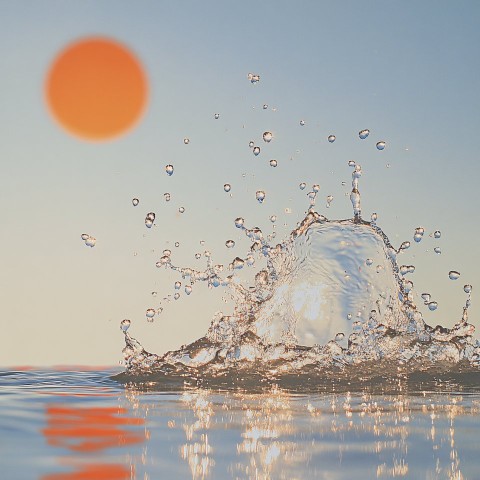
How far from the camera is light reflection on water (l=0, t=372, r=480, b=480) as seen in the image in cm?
211

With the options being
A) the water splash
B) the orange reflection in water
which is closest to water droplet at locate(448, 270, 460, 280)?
the water splash

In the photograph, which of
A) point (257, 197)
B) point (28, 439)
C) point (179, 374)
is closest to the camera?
point (28, 439)

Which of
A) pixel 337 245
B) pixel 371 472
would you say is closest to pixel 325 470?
pixel 371 472

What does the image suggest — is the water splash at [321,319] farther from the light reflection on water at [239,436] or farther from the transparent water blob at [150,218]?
the light reflection on water at [239,436]

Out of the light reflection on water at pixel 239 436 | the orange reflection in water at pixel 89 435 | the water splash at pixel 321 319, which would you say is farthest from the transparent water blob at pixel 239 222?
the orange reflection in water at pixel 89 435

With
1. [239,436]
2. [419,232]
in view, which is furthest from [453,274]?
[239,436]

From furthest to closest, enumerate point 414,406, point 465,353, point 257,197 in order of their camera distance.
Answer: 1. point 257,197
2. point 465,353
3. point 414,406

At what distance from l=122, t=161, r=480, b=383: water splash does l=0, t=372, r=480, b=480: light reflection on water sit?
2.22m

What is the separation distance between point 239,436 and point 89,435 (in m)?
0.53

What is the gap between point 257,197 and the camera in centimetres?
799

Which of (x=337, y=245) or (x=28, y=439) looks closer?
(x=28, y=439)

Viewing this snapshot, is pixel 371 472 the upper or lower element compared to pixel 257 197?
lower

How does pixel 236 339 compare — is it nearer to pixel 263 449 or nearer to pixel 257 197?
pixel 257 197

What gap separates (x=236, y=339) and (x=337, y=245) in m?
1.58
